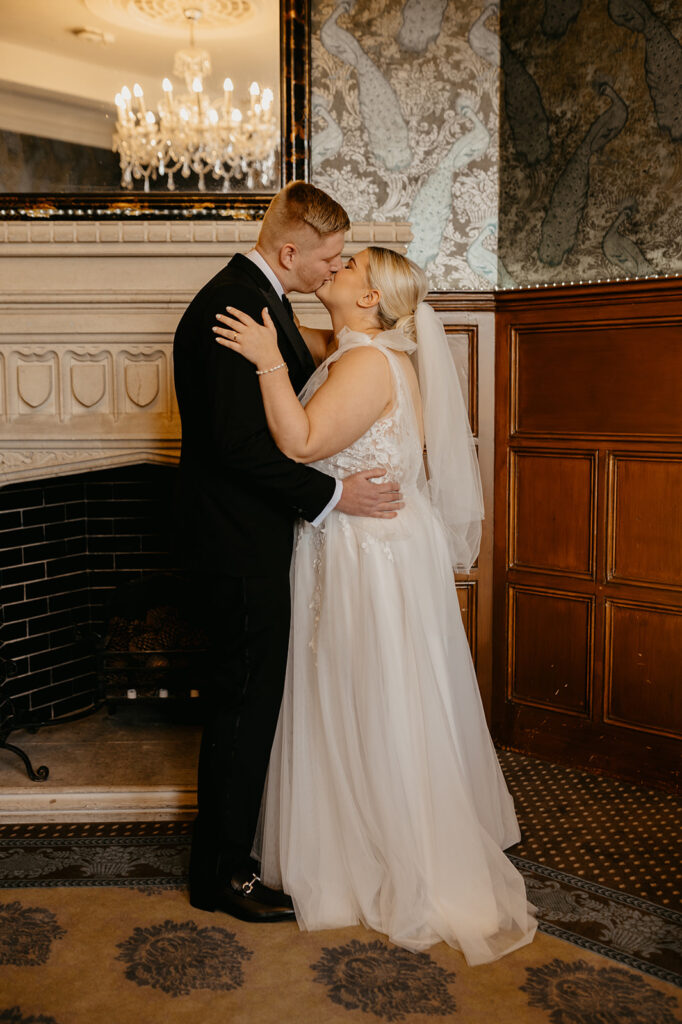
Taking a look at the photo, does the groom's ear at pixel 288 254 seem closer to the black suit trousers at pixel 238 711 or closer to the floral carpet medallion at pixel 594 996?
the black suit trousers at pixel 238 711

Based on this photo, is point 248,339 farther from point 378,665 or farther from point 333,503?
point 378,665

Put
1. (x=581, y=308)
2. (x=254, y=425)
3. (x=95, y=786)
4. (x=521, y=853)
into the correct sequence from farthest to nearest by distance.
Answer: (x=581, y=308)
(x=95, y=786)
(x=521, y=853)
(x=254, y=425)

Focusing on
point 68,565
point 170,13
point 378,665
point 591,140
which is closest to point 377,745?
point 378,665

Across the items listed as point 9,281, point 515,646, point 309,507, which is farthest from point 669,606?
point 9,281

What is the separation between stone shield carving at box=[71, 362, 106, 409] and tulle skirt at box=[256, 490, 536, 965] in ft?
3.66

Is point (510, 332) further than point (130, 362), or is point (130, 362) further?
point (510, 332)

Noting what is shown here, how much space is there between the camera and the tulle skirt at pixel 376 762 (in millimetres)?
2361

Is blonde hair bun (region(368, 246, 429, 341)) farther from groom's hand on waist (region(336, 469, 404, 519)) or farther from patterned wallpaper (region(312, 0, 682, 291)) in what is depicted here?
patterned wallpaper (region(312, 0, 682, 291))

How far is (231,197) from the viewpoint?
3389 millimetres

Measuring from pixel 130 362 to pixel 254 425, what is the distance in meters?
A: 1.12

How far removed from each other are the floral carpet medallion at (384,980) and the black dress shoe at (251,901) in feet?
0.62

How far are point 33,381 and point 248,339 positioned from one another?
1.28 m

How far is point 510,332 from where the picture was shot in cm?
352

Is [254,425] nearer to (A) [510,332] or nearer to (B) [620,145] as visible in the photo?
(A) [510,332]
